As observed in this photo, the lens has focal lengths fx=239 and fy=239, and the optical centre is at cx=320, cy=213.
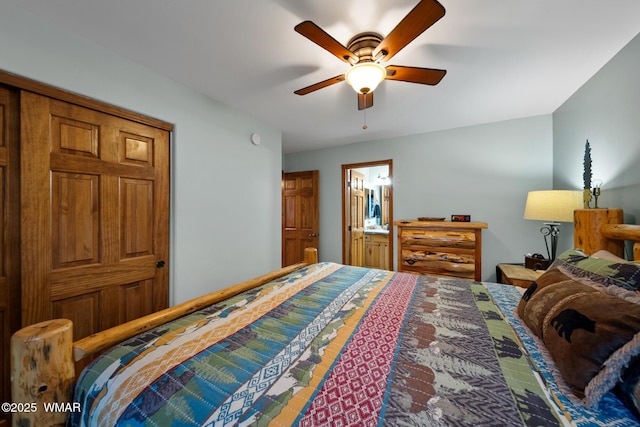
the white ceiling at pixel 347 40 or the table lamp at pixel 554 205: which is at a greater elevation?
the white ceiling at pixel 347 40

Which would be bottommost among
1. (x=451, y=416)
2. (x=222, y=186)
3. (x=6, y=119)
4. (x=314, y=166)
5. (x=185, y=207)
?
(x=451, y=416)

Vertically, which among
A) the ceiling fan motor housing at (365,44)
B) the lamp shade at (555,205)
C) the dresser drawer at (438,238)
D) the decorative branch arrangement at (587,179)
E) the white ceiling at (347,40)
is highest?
the white ceiling at (347,40)

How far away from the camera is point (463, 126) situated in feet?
10.5

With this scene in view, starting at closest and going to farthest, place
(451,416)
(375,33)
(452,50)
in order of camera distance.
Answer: (451,416) < (375,33) < (452,50)

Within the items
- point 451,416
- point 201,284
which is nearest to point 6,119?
point 201,284

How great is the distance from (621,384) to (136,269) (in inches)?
103

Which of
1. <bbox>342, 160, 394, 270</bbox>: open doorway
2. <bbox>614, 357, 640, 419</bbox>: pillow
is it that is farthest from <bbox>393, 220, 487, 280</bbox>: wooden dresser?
<bbox>614, 357, 640, 419</bbox>: pillow

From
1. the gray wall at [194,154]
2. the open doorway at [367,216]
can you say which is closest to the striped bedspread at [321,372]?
the gray wall at [194,154]

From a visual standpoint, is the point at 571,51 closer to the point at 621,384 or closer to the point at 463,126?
the point at 463,126

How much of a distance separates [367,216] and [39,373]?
524 cm

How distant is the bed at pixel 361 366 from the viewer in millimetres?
663

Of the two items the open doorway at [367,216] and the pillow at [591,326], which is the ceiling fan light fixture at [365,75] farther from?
the open doorway at [367,216]

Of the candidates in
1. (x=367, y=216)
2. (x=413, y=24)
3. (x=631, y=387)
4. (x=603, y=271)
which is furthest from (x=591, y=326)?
(x=367, y=216)

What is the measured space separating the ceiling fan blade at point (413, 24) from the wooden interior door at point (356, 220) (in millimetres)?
2850
